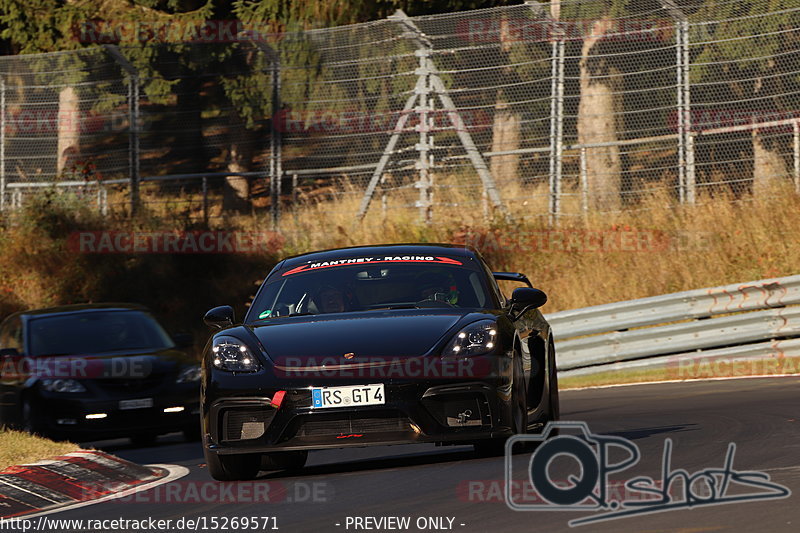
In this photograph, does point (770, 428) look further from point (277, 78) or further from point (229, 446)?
point (277, 78)

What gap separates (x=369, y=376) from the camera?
362 inches

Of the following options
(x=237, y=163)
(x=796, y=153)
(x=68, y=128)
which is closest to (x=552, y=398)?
(x=796, y=153)

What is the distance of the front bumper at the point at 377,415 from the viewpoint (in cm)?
912

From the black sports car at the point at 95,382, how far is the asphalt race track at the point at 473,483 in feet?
4.57

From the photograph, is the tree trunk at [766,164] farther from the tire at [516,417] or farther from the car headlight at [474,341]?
the car headlight at [474,341]

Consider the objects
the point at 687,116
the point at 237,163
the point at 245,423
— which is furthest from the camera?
the point at 237,163

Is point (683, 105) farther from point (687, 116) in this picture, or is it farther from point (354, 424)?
point (354, 424)

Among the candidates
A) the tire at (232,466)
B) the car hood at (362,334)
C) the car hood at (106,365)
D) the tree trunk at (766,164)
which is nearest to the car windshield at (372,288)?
the car hood at (362,334)

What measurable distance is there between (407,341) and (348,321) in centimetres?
65

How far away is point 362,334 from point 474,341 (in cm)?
68

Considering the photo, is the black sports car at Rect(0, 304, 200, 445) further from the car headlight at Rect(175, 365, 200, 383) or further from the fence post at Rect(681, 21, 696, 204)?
the fence post at Rect(681, 21, 696, 204)

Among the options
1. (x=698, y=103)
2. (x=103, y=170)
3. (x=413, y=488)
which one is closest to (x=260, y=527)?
(x=413, y=488)

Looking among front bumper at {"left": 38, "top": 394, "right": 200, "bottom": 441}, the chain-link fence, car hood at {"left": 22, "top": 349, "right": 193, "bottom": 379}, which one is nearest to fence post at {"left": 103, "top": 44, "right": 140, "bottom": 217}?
the chain-link fence

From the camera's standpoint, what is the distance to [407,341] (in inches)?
370
